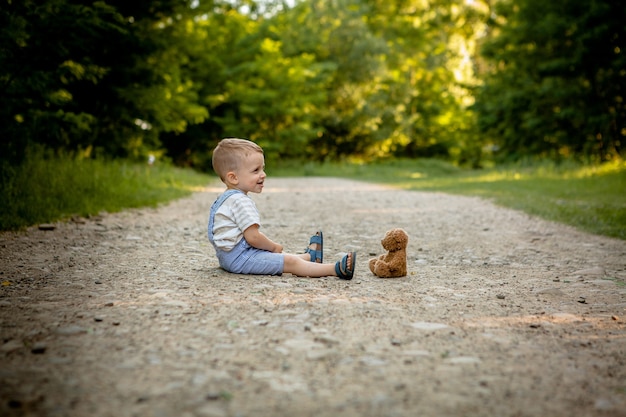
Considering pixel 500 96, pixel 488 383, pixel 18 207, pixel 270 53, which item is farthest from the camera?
pixel 270 53

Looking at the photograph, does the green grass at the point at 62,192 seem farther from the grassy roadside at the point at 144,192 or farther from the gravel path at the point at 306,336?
the gravel path at the point at 306,336

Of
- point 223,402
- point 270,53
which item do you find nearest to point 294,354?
point 223,402

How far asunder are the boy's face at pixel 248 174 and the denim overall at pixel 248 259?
3.1 inches

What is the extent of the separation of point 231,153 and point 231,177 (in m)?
0.20

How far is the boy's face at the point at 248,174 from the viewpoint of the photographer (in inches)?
174

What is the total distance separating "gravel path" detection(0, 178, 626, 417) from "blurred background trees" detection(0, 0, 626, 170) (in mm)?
4870

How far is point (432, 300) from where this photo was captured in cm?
364

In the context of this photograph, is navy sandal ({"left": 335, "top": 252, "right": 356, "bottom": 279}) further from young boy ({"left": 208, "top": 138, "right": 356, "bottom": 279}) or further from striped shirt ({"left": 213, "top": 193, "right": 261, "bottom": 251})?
striped shirt ({"left": 213, "top": 193, "right": 261, "bottom": 251})

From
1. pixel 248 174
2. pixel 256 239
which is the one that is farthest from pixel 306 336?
pixel 248 174

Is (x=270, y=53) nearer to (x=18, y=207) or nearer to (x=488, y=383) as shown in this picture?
(x=18, y=207)

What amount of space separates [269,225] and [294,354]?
205 inches

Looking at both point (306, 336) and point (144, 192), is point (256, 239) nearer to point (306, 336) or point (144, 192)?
point (306, 336)

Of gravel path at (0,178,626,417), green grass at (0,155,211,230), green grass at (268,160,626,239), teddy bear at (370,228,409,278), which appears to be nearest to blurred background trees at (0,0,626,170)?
green grass at (0,155,211,230)

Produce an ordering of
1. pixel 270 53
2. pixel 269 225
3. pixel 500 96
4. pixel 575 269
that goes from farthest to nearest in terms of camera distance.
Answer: pixel 270 53 → pixel 500 96 → pixel 269 225 → pixel 575 269
